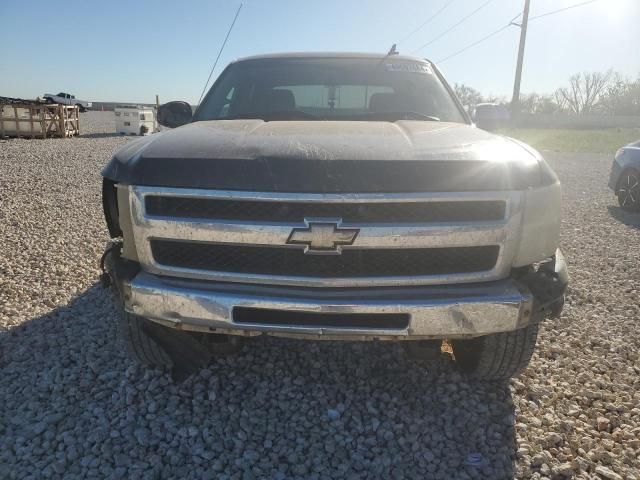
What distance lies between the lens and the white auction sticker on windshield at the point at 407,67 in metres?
3.68

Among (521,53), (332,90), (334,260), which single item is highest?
(521,53)

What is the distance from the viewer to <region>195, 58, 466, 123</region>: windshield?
3.41 meters

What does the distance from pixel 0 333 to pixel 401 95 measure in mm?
3255

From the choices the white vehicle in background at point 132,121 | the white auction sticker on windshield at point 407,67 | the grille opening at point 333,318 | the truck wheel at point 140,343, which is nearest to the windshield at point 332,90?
the white auction sticker on windshield at point 407,67

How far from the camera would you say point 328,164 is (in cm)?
208

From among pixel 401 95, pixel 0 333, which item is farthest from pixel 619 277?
pixel 0 333

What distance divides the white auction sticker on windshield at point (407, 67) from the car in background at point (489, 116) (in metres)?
0.48

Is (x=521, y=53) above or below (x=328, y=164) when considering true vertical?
above

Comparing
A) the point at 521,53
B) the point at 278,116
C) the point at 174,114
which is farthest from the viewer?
the point at 521,53

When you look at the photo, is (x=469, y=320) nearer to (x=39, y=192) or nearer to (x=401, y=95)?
(x=401, y=95)

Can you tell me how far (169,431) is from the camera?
2445 mm

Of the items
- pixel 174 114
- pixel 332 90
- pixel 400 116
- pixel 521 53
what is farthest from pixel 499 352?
pixel 521 53

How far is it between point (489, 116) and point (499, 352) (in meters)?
1.88

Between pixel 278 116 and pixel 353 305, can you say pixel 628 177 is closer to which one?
pixel 278 116
